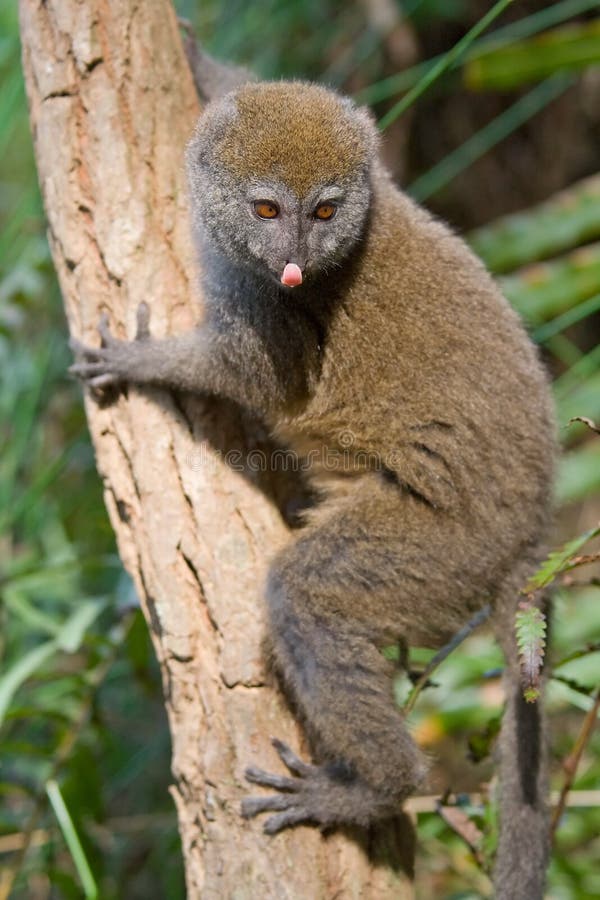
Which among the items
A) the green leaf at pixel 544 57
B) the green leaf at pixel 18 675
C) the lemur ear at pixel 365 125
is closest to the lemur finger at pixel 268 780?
the green leaf at pixel 18 675

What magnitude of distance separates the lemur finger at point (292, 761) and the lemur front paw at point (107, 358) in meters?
1.56

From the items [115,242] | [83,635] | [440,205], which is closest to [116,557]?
[83,635]

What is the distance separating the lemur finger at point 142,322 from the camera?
4305 millimetres

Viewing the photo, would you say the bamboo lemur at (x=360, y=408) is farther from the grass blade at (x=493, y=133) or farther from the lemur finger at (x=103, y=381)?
the grass blade at (x=493, y=133)

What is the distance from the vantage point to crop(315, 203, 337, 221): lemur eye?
Answer: 399cm

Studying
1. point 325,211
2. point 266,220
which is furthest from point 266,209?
point 325,211

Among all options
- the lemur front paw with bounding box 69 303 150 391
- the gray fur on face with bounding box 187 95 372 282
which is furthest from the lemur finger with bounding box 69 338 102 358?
the gray fur on face with bounding box 187 95 372 282

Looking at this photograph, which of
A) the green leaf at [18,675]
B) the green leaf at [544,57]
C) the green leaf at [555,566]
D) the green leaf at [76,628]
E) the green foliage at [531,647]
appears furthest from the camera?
the green leaf at [544,57]

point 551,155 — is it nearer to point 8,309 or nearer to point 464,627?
point 8,309

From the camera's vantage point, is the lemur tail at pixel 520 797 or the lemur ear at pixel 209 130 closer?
the lemur tail at pixel 520 797

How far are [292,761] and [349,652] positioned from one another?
1.48 feet

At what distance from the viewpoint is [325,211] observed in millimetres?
4004

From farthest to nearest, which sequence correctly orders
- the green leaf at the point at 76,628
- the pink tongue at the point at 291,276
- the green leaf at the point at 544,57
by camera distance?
the green leaf at the point at 544,57 → the green leaf at the point at 76,628 → the pink tongue at the point at 291,276

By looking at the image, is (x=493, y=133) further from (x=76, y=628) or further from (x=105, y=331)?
(x=76, y=628)
